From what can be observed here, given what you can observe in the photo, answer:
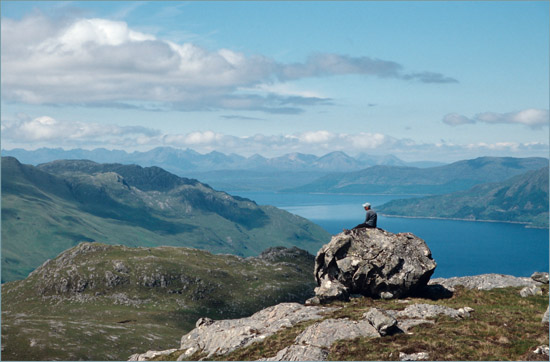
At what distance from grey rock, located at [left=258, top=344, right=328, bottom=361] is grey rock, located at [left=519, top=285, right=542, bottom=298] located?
1024 inches

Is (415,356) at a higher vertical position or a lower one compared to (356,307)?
higher

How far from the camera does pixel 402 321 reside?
127 ft

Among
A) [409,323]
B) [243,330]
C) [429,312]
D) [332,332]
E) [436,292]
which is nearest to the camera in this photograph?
[332,332]

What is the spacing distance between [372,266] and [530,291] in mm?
16123

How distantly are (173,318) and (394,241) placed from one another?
162991 millimetres

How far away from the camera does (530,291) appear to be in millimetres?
48719

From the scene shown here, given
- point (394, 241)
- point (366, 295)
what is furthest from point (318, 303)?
point (394, 241)

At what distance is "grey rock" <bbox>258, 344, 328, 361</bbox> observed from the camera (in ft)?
110

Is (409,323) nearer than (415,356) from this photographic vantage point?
No

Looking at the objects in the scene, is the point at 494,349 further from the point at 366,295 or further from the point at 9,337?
the point at 9,337

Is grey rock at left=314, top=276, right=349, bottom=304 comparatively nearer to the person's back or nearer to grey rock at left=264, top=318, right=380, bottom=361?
the person's back

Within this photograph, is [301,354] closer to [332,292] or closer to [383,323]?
[383,323]

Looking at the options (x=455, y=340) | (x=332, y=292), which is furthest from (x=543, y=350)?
(x=332, y=292)

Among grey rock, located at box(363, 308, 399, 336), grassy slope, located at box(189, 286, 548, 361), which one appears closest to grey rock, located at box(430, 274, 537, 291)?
grassy slope, located at box(189, 286, 548, 361)
